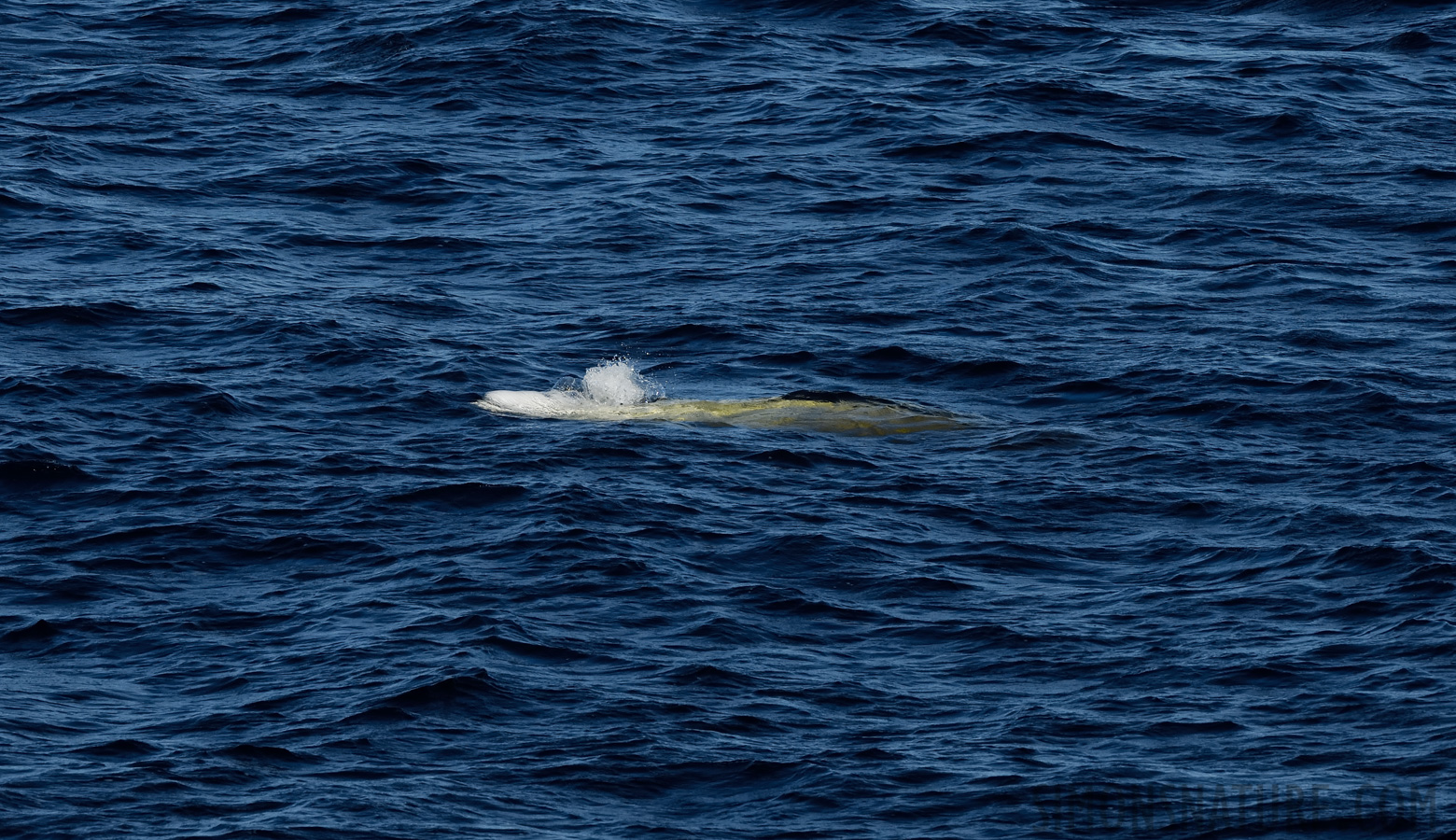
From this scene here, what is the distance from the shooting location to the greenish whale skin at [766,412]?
24.7 m

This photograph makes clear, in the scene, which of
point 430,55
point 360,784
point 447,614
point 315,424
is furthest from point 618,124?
point 360,784

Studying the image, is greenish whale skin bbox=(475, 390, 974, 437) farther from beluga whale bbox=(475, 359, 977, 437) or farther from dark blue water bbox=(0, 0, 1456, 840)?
dark blue water bbox=(0, 0, 1456, 840)

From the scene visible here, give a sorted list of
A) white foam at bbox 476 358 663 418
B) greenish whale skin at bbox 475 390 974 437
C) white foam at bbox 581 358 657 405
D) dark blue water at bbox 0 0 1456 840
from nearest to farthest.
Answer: dark blue water at bbox 0 0 1456 840, greenish whale skin at bbox 475 390 974 437, white foam at bbox 476 358 663 418, white foam at bbox 581 358 657 405

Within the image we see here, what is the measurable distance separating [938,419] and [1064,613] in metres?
5.52

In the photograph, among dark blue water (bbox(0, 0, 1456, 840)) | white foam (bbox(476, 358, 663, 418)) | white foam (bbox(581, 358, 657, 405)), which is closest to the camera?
dark blue water (bbox(0, 0, 1456, 840))

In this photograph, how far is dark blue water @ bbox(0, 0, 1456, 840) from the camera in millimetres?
16953

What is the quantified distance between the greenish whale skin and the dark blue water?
1.01 feet

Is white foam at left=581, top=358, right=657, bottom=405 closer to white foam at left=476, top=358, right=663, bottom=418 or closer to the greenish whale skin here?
white foam at left=476, top=358, right=663, bottom=418

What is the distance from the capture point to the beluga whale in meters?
24.7

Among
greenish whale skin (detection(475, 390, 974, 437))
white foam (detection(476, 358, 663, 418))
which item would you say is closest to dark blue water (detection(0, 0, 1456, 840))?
greenish whale skin (detection(475, 390, 974, 437))

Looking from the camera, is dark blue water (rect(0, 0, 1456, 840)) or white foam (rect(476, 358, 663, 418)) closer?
dark blue water (rect(0, 0, 1456, 840))

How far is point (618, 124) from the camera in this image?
36.1m

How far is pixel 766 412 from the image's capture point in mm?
25000

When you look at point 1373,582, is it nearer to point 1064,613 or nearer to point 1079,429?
point 1064,613
